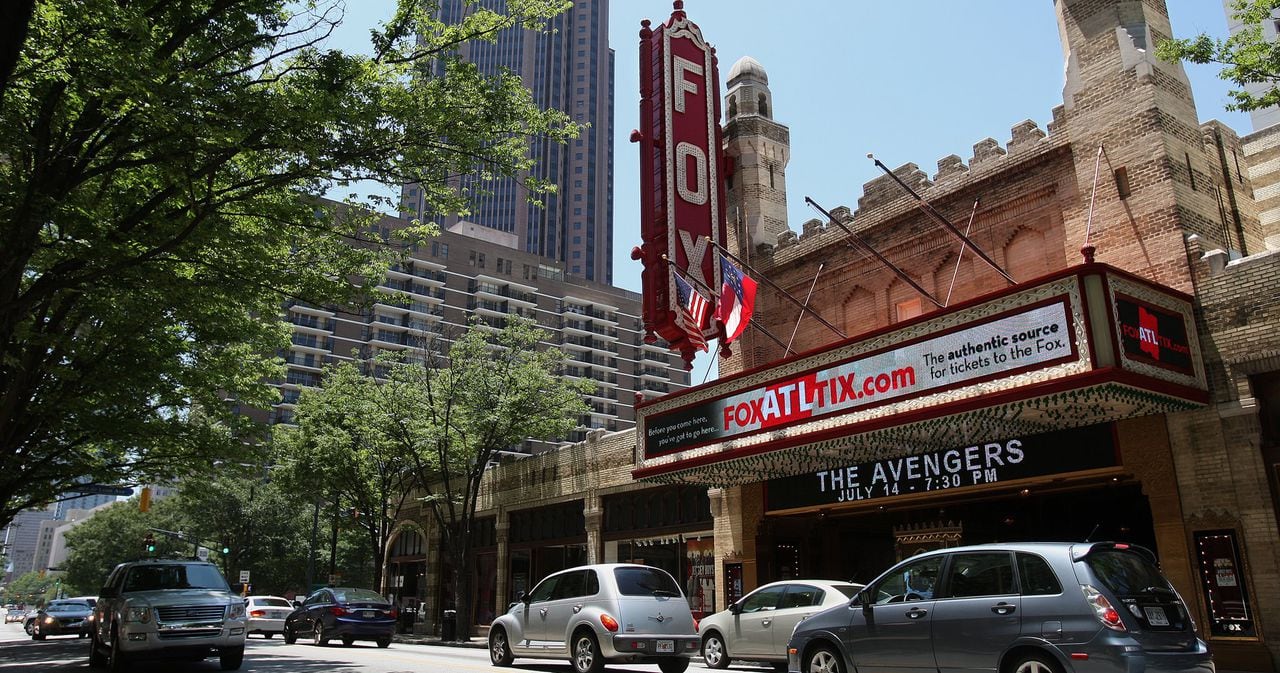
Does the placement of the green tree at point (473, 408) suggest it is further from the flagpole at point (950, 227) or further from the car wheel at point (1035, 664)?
the car wheel at point (1035, 664)

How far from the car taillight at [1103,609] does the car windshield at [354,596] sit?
1907cm

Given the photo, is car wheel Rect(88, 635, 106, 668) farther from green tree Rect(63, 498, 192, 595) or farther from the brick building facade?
green tree Rect(63, 498, 192, 595)

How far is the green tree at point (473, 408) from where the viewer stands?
2972 cm

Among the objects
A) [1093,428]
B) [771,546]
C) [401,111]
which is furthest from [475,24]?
[771,546]

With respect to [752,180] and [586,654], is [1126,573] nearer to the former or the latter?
[586,654]

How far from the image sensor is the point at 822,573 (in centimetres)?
2198

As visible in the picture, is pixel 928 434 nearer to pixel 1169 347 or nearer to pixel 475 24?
pixel 1169 347

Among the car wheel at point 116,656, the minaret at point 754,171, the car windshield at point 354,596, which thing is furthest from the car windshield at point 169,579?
the minaret at point 754,171

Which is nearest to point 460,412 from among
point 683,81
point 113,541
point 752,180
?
point 752,180

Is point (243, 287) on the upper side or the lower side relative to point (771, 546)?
upper

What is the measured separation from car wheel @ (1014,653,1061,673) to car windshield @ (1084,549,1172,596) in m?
0.87

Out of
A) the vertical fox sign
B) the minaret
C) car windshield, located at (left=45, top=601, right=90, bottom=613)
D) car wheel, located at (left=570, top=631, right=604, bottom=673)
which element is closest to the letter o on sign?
the vertical fox sign

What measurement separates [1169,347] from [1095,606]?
7.79 metres

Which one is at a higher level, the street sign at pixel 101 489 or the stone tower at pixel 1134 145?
the stone tower at pixel 1134 145
